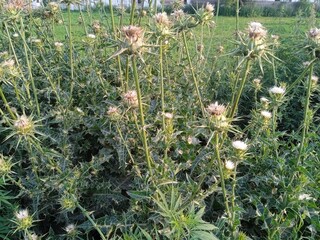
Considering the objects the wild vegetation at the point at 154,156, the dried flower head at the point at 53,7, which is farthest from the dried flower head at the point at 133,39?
the dried flower head at the point at 53,7

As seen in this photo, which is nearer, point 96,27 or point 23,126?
point 23,126

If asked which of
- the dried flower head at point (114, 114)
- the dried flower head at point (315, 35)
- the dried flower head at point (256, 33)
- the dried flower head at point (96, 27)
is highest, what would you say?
the dried flower head at point (256, 33)

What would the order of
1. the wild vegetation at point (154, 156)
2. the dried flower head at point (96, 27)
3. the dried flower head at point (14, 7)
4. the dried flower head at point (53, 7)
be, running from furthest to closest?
the dried flower head at point (96, 27) < the dried flower head at point (53, 7) < the dried flower head at point (14, 7) < the wild vegetation at point (154, 156)

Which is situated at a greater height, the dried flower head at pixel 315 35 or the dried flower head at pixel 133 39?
the dried flower head at pixel 133 39

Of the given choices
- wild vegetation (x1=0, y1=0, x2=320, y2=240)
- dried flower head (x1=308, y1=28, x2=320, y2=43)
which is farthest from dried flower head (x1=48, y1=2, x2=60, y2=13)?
dried flower head (x1=308, y1=28, x2=320, y2=43)

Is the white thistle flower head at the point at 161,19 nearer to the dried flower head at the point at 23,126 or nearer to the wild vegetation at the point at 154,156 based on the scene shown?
the wild vegetation at the point at 154,156

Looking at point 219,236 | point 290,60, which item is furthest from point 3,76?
point 290,60

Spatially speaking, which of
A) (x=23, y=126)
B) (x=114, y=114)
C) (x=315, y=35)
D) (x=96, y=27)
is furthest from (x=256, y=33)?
(x=96, y=27)

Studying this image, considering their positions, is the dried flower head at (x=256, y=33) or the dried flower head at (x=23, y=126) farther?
the dried flower head at (x=23, y=126)

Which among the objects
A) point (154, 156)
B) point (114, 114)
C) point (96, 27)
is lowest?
point (154, 156)

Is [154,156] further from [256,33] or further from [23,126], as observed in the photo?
[256,33]

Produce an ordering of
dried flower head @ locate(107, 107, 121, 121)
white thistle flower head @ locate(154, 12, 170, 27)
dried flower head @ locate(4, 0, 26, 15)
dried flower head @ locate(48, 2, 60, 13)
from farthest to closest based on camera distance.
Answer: dried flower head @ locate(48, 2, 60, 13), dried flower head @ locate(4, 0, 26, 15), dried flower head @ locate(107, 107, 121, 121), white thistle flower head @ locate(154, 12, 170, 27)

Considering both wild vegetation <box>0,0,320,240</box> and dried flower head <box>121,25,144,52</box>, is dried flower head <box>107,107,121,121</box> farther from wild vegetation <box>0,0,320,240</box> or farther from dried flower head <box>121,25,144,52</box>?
dried flower head <box>121,25,144,52</box>

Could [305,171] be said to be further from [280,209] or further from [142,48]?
[142,48]
